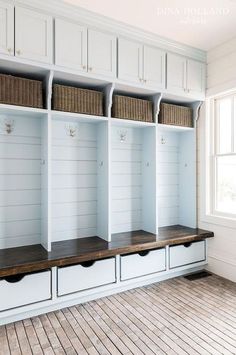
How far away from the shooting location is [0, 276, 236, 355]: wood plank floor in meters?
1.92

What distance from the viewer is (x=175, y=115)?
3250mm

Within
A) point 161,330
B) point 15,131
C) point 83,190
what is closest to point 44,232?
point 83,190

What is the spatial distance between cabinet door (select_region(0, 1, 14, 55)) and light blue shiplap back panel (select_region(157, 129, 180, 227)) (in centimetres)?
204

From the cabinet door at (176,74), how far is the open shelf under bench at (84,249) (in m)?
1.75

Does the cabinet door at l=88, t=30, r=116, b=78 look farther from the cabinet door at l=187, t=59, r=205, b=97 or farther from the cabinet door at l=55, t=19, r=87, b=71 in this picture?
the cabinet door at l=187, t=59, r=205, b=97

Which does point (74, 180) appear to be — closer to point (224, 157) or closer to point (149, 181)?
point (149, 181)

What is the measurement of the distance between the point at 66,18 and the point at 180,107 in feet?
5.47

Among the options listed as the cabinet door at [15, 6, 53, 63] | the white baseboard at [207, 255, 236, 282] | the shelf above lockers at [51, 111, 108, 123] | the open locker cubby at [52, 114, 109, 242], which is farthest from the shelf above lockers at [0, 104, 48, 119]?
the white baseboard at [207, 255, 236, 282]

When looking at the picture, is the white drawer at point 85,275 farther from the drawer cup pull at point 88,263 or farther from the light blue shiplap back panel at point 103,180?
the light blue shiplap back panel at point 103,180

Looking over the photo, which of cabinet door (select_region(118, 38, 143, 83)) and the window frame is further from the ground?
cabinet door (select_region(118, 38, 143, 83))

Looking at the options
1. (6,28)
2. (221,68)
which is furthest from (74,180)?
(221,68)

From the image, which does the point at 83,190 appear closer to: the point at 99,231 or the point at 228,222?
the point at 99,231

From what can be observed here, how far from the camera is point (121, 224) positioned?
3.23 meters

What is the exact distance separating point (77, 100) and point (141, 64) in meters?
0.87
